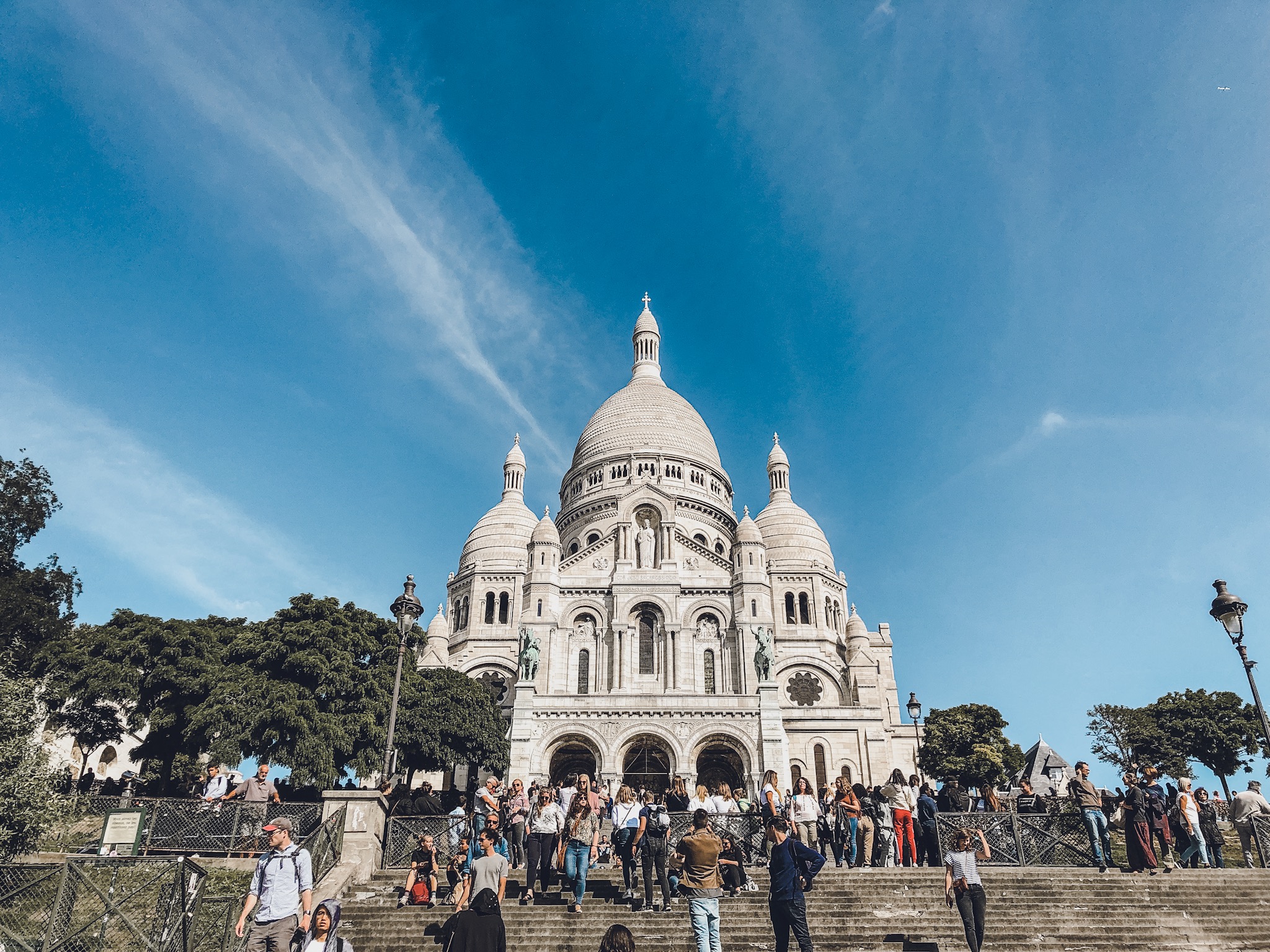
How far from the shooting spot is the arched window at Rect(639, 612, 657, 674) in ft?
142

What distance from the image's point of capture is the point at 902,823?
16.4 metres

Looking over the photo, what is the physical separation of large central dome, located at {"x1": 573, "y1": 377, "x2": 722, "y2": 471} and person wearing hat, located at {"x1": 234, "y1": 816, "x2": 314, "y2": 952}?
4971cm

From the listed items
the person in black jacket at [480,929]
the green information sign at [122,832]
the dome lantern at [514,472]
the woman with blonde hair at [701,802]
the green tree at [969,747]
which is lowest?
the person in black jacket at [480,929]

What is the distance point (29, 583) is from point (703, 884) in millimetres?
32513

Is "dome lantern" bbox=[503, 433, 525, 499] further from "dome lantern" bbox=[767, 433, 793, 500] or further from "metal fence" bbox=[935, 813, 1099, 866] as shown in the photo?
"metal fence" bbox=[935, 813, 1099, 866]

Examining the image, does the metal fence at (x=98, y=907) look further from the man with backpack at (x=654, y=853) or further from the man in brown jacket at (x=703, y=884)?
the man with backpack at (x=654, y=853)

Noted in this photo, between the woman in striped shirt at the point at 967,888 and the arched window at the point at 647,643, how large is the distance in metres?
31.6

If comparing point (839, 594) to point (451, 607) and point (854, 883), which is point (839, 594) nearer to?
point (451, 607)

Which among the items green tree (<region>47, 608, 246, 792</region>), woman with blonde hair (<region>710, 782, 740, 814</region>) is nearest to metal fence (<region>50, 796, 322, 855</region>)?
woman with blonde hair (<region>710, 782, 740, 814</region>)

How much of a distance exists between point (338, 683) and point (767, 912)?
63.3ft

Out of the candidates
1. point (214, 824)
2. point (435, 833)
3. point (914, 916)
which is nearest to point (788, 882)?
point (914, 916)

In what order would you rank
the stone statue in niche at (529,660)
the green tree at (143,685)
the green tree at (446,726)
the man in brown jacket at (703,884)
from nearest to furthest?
the man in brown jacket at (703,884) → the green tree at (143,685) → the green tree at (446,726) → the stone statue in niche at (529,660)

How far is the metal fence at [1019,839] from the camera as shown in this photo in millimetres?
16797

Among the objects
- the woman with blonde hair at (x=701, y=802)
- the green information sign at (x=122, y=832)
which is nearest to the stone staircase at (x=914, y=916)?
the woman with blonde hair at (x=701, y=802)
